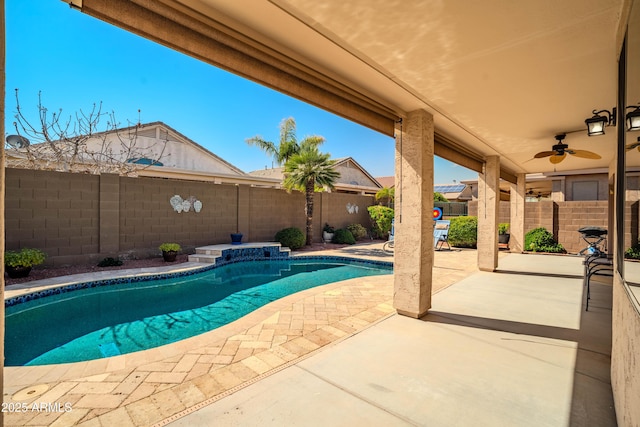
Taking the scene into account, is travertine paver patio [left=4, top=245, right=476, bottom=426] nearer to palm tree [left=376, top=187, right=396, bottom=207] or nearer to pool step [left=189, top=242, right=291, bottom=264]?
pool step [left=189, top=242, right=291, bottom=264]

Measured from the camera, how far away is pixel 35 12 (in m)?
7.46

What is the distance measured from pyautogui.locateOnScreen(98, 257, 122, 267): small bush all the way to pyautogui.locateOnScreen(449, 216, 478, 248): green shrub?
37.1 feet

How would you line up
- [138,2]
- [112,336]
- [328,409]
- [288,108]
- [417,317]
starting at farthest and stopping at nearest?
[288,108] → [112,336] → [417,317] → [328,409] → [138,2]

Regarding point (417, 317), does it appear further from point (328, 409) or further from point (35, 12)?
point (35, 12)

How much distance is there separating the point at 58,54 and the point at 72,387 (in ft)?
41.1

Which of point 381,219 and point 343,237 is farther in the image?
point 381,219

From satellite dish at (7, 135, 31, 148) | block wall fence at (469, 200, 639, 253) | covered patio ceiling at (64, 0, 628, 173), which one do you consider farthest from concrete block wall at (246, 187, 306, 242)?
block wall fence at (469, 200, 639, 253)

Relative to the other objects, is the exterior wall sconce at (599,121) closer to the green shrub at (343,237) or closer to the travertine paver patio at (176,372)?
the travertine paver patio at (176,372)

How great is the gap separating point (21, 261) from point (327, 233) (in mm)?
9626

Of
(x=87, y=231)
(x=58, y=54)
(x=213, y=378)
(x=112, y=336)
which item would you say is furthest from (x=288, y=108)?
(x=213, y=378)

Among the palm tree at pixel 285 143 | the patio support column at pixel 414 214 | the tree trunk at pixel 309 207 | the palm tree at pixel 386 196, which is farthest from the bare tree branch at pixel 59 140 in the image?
the palm tree at pixel 386 196

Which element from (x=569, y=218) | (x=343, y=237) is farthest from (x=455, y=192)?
(x=343, y=237)

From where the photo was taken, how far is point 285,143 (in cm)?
1304

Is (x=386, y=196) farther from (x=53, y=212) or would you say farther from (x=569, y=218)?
(x=53, y=212)
